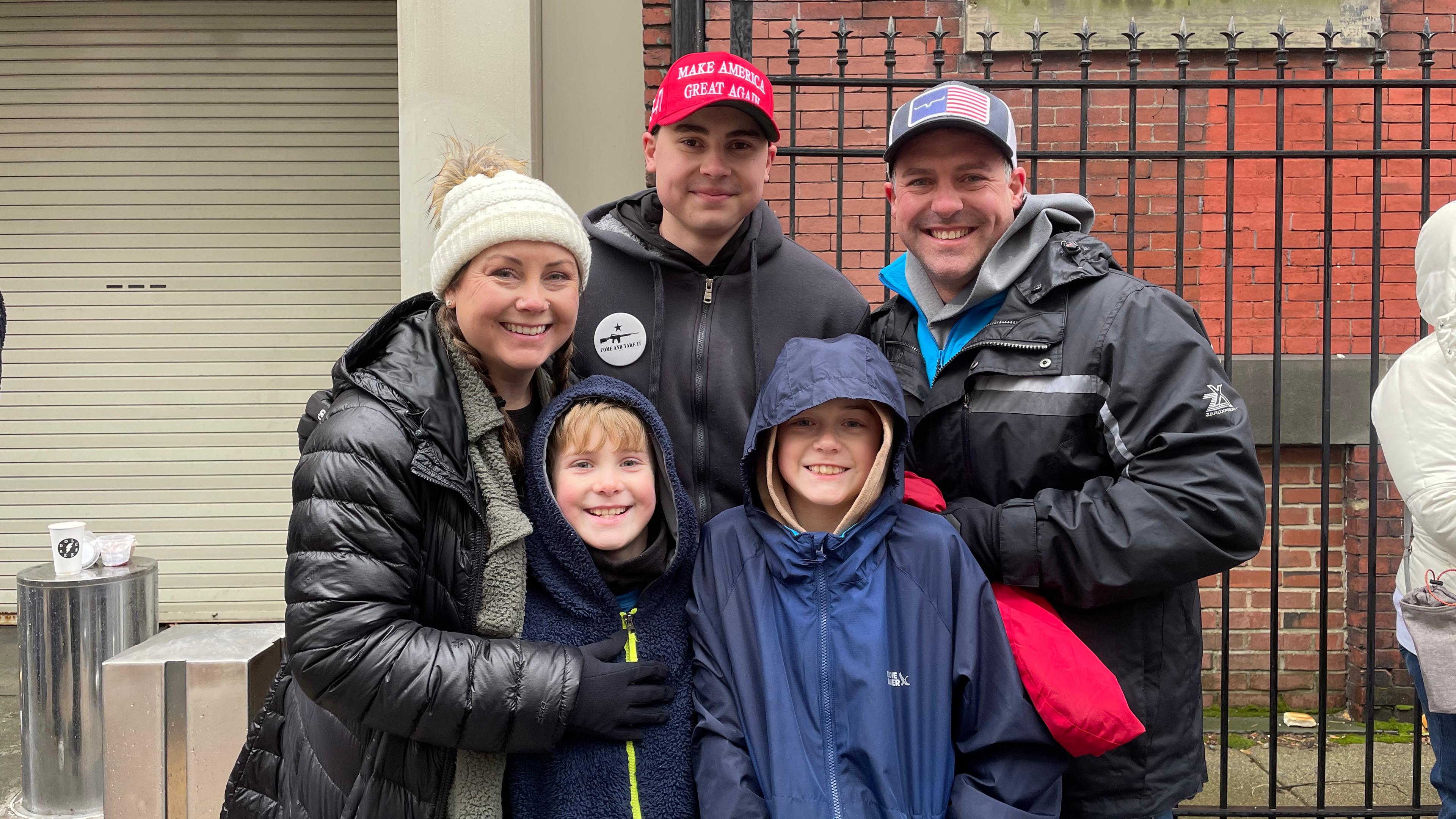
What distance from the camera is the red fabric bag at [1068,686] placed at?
1959 millimetres

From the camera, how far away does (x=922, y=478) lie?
7.72ft

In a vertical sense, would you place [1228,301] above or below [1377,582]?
above

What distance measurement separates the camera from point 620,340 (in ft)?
8.82

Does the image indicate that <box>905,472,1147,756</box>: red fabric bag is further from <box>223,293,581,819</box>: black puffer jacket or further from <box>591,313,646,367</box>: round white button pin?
<box>591,313,646,367</box>: round white button pin

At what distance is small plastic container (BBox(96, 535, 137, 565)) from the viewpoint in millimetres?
3879

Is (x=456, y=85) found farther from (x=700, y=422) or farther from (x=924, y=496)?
(x=924, y=496)

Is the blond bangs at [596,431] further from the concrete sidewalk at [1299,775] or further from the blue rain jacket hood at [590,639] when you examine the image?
the concrete sidewalk at [1299,775]

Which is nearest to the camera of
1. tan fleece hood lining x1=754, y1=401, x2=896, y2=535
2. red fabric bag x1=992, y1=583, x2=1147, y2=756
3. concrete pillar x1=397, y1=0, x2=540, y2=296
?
red fabric bag x1=992, y1=583, x2=1147, y2=756

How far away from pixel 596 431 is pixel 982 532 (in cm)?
85

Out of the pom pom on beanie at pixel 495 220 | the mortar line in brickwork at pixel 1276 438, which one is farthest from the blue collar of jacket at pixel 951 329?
the mortar line in brickwork at pixel 1276 438

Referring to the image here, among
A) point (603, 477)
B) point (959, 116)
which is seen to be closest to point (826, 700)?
point (603, 477)

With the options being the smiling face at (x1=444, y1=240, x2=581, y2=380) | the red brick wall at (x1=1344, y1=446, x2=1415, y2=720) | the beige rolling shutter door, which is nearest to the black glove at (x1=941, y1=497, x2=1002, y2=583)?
the smiling face at (x1=444, y1=240, x2=581, y2=380)

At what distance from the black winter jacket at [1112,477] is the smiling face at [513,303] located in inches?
34.6

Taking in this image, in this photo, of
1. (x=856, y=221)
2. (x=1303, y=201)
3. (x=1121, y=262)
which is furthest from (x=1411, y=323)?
(x=856, y=221)
